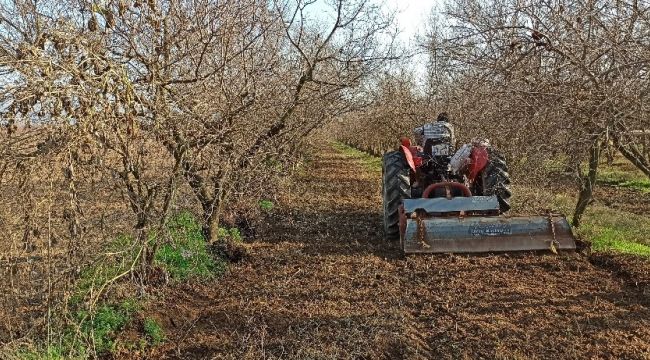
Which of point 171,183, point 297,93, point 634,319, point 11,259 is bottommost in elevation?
point 634,319

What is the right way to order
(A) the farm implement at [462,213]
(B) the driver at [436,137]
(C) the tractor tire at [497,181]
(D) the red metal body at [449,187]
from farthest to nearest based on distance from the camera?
(B) the driver at [436,137] → (C) the tractor tire at [497,181] → (D) the red metal body at [449,187] → (A) the farm implement at [462,213]

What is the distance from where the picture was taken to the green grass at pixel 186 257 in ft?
19.3

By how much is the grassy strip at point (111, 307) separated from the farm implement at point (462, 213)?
7.63 feet

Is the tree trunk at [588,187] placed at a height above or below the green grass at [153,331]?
above

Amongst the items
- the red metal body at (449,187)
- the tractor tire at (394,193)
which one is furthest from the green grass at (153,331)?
the red metal body at (449,187)

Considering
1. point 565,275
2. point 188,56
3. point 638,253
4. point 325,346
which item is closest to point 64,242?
point 325,346

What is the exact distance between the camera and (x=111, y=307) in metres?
4.91

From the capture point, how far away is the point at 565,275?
19.0ft

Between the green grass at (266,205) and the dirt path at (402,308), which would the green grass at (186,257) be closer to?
the dirt path at (402,308)

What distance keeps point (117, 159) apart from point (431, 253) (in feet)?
12.2

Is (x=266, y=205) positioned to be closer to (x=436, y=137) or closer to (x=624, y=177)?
(x=436, y=137)

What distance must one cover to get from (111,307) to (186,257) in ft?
4.48

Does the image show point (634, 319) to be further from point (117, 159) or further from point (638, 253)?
point (117, 159)

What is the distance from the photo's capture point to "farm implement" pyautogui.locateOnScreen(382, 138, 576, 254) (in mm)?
6578
